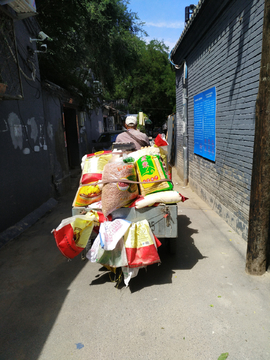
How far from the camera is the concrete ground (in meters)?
2.30

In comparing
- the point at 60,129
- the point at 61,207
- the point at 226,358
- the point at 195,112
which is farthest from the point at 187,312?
the point at 60,129

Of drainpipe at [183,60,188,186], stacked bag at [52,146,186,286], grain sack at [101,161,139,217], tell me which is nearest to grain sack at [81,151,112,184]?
stacked bag at [52,146,186,286]

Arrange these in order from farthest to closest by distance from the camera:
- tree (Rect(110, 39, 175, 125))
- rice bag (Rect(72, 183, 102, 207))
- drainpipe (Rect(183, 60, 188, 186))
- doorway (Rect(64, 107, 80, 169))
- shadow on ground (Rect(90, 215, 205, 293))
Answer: tree (Rect(110, 39, 175, 125)), doorway (Rect(64, 107, 80, 169)), drainpipe (Rect(183, 60, 188, 186)), rice bag (Rect(72, 183, 102, 207)), shadow on ground (Rect(90, 215, 205, 293))

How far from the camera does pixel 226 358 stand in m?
2.14

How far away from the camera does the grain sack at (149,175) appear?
3.42 meters

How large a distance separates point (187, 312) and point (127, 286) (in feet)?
2.83

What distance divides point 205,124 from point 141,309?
507 centimetres

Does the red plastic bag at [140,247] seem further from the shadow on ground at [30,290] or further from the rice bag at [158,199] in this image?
the shadow on ground at [30,290]

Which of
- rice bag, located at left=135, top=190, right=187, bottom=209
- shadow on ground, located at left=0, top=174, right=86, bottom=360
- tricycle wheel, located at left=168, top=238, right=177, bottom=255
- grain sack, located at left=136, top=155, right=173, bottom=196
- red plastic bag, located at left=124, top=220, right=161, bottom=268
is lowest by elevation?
shadow on ground, located at left=0, top=174, right=86, bottom=360

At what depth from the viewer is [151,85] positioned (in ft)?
104

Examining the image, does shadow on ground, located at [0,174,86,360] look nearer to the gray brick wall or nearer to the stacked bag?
the stacked bag

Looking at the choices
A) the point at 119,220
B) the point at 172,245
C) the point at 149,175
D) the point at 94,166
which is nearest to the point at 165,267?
the point at 172,245

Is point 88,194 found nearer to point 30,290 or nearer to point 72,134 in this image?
point 30,290

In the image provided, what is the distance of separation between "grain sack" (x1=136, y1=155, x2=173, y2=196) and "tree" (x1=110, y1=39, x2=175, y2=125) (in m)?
28.5
